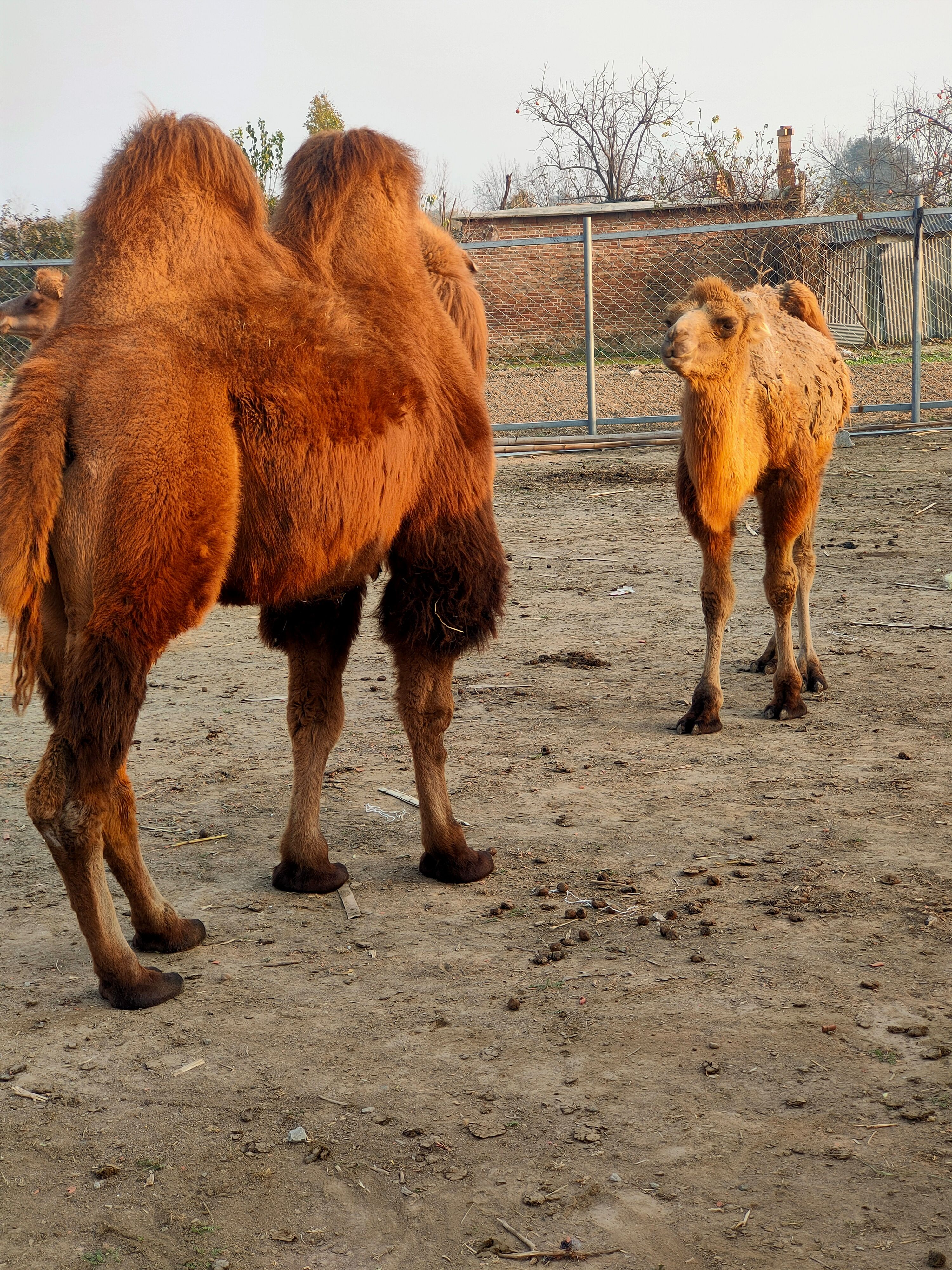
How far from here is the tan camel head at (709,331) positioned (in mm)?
5129

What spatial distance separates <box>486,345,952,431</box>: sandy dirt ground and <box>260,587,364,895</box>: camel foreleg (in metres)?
11.3

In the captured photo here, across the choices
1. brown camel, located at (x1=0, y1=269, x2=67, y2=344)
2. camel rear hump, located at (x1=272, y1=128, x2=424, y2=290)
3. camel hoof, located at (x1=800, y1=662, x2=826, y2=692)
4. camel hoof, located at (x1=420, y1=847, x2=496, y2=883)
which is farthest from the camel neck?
brown camel, located at (x1=0, y1=269, x2=67, y2=344)

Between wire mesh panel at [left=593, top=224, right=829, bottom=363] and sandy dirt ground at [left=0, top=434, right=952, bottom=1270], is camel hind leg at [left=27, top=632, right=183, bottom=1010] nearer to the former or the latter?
sandy dirt ground at [left=0, top=434, right=952, bottom=1270]

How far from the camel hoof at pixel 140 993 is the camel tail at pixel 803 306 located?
513 centimetres

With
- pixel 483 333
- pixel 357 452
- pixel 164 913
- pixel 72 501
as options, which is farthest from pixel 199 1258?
pixel 483 333

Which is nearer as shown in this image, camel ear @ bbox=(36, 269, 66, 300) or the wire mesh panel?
camel ear @ bbox=(36, 269, 66, 300)

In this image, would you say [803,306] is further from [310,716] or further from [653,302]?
[653,302]

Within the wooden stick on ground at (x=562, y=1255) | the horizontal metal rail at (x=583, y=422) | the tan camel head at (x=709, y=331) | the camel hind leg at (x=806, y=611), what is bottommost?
the wooden stick on ground at (x=562, y=1255)

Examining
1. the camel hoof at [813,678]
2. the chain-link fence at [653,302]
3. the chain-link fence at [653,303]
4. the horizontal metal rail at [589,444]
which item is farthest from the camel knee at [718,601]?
the chain-link fence at [653,302]

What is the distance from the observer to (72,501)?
2955 mm

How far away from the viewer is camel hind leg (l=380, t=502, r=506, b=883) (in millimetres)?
3871

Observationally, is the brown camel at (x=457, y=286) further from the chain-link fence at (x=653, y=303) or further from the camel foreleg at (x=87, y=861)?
the chain-link fence at (x=653, y=303)

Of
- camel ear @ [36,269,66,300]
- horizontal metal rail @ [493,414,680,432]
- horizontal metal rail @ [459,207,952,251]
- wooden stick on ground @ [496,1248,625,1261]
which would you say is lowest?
wooden stick on ground @ [496,1248,625,1261]

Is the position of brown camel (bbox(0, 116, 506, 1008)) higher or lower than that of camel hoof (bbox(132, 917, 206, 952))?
higher
